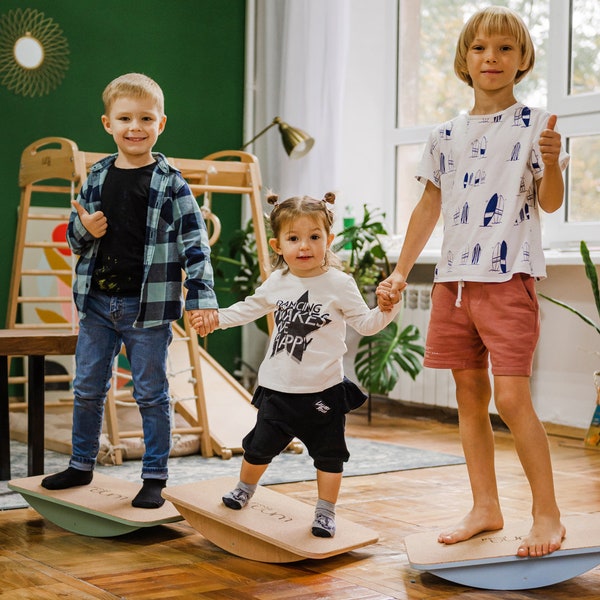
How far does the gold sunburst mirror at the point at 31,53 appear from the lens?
469cm

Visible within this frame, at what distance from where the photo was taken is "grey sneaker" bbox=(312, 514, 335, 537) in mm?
2166

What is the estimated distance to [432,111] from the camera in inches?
199

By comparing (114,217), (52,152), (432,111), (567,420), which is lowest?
(567,420)

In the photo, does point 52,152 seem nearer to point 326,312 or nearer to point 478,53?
point 326,312

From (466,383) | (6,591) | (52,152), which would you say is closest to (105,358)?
(6,591)

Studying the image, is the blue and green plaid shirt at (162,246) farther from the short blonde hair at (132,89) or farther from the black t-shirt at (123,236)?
the short blonde hair at (132,89)

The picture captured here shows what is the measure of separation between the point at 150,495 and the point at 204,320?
0.48 meters

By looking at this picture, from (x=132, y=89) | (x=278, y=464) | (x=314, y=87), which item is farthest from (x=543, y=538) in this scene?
(x=314, y=87)

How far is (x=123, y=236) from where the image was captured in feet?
8.12

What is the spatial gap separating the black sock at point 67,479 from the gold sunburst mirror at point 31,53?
2730mm

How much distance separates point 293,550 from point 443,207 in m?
0.82

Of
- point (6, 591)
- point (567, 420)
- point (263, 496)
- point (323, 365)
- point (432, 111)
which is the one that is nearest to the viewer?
point (6, 591)

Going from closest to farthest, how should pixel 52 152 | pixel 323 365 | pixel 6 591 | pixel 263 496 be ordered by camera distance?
pixel 6 591, pixel 323 365, pixel 263 496, pixel 52 152

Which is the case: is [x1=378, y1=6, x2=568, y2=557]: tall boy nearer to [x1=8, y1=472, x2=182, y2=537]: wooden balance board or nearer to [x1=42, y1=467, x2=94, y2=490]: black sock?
[x1=8, y1=472, x2=182, y2=537]: wooden balance board
